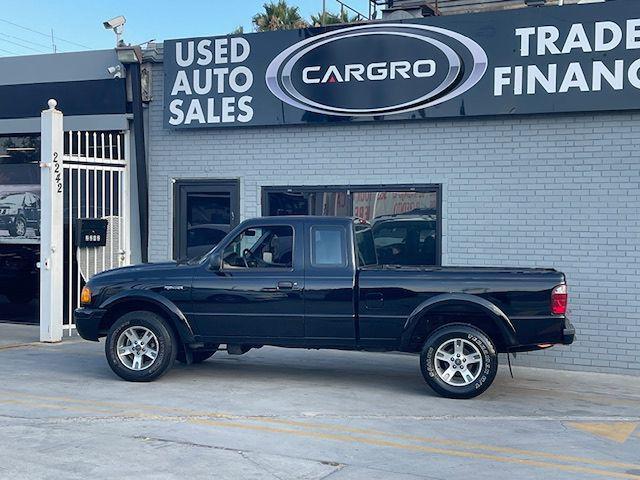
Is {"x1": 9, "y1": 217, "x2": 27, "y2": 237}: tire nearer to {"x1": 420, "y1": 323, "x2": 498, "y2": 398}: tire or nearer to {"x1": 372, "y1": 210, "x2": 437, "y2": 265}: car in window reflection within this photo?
{"x1": 372, "y1": 210, "x2": 437, "y2": 265}: car in window reflection

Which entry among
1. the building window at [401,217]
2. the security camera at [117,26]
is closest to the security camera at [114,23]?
the security camera at [117,26]

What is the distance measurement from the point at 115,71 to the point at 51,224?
10.1 ft

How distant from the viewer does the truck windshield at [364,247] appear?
388 inches

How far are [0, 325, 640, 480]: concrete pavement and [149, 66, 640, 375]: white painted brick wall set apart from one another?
0.94 m

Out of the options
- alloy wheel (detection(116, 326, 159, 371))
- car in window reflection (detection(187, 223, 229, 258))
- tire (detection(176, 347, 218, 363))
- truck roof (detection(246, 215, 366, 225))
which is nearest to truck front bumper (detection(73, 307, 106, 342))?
alloy wheel (detection(116, 326, 159, 371))

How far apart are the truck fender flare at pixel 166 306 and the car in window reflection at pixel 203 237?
4.12 meters

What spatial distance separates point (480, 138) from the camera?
12219 millimetres

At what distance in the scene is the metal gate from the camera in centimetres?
1395

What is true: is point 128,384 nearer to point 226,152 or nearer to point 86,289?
point 86,289

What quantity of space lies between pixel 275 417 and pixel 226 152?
6.36 metres

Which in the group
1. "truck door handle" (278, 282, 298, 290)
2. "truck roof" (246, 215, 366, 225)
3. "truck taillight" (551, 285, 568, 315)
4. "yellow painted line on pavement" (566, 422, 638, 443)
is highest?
"truck roof" (246, 215, 366, 225)

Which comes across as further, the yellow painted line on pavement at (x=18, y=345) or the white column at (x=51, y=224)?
the white column at (x=51, y=224)

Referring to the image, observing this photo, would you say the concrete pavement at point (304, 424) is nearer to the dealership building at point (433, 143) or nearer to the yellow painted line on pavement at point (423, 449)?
the yellow painted line on pavement at point (423, 449)

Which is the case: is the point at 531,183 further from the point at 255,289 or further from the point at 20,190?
the point at 20,190
